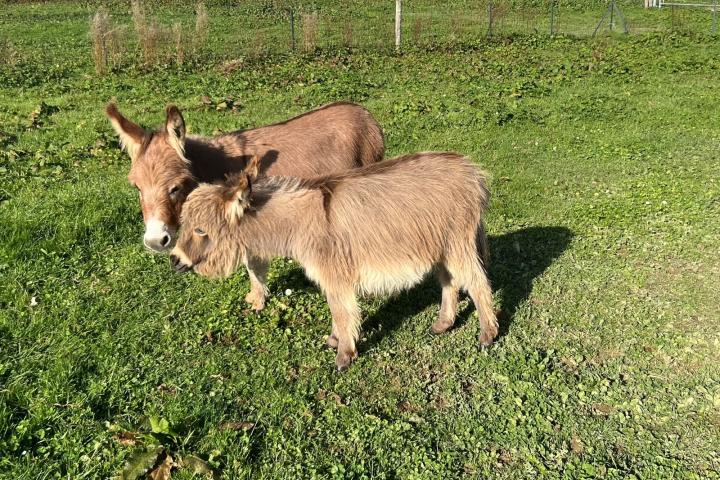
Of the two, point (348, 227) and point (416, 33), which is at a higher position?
point (416, 33)

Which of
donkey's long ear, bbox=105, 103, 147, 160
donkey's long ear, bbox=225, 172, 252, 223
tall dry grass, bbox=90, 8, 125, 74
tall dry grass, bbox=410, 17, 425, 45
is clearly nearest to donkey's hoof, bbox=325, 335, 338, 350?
donkey's long ear, bbox=225, 172, 252, 223

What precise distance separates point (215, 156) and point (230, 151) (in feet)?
0.60

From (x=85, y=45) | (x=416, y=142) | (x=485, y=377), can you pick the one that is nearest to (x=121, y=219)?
(x=485, y=377)

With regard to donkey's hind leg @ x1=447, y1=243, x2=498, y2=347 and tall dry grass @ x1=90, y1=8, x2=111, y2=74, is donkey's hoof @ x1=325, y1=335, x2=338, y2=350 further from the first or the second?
tall dry grass @ x1=90, y1=8, x2=111, y2=74

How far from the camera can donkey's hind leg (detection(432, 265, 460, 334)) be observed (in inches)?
185

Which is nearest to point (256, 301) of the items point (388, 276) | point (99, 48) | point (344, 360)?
point (344, 360)

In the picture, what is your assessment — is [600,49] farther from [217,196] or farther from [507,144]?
[217,196]

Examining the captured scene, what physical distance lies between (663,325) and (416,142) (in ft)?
18.0

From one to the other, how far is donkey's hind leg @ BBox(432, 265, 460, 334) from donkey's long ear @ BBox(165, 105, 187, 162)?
89.1 inches

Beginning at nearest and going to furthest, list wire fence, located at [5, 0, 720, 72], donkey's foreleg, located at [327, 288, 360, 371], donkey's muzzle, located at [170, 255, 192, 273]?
1. donkey's muzzle, located at [170, 255, 192, 273]
2. donkey's foreleg, located at [327, 288, 360, 371]
3. wire fence, located at [5, 0, 720, 72]

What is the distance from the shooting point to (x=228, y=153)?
5.07m

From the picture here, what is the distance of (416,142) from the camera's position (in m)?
9.49

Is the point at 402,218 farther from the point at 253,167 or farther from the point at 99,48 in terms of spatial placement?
the point at 99,48

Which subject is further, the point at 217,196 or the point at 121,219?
the point at 121,219
